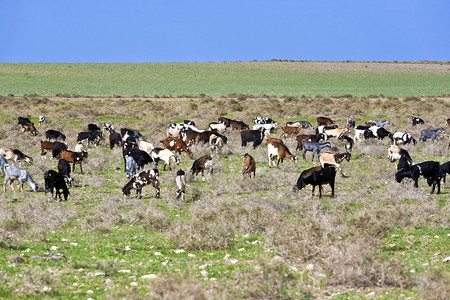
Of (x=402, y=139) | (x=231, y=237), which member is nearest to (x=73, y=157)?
(x=231, y=237)

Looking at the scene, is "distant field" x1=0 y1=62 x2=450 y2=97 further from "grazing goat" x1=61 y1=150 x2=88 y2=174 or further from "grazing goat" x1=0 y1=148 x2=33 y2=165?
"grazing goat" x1=61 y1=150 x2=88 y2=174

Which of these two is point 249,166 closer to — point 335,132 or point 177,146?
point 177,146

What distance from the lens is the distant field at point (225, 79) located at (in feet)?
262

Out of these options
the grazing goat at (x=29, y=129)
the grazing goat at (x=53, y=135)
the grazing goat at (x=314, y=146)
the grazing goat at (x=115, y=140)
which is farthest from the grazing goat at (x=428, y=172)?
the grazing goat at (x=29, y=129)

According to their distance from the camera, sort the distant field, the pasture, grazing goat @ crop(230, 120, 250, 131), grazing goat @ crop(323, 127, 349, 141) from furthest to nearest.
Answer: the distant field, grazing goat @ crop(230, 120, 250, 131), grazing goat @ crop(323, 127, 349, 141), the pasture

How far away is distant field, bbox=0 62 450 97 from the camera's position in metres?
79.9

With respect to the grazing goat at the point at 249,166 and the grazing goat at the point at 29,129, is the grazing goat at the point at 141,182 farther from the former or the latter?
the grazing goat at the point at 29,129

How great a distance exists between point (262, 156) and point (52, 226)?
13766 millimetres

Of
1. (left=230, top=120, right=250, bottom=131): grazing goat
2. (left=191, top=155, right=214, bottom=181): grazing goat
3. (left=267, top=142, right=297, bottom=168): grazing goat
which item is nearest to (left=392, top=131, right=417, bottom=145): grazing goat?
(left=267, top=142, right=297, bottom=168): grazing goat

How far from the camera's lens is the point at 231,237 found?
11461 mm

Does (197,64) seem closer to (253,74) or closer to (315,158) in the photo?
(253,74)

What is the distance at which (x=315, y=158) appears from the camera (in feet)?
82.1

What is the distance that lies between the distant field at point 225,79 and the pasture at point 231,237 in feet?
187

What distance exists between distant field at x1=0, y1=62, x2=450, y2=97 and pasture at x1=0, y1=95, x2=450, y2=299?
187 feet
